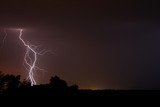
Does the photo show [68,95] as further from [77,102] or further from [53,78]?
[53,78]

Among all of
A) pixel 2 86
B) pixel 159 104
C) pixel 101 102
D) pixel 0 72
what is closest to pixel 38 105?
pixel 101 102

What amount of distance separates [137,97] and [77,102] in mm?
2775

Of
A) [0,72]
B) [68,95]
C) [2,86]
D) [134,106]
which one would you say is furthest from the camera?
[0,72]

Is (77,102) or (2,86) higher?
(2,86)

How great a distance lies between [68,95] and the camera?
18.7 metres

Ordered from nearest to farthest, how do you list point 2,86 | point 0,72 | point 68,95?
1. point 68,95
2. point 2,86
3. point 0,72

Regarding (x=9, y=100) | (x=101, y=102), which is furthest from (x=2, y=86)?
(x=101, y=102)

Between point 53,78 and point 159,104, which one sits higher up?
point 53,78

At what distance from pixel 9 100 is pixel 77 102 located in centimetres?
354

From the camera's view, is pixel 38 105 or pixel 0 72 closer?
pixel 38 105

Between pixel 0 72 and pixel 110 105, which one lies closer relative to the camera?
pixel 110 105

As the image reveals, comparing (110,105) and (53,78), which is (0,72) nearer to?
(53,78)

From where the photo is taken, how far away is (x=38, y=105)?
18.1 metres

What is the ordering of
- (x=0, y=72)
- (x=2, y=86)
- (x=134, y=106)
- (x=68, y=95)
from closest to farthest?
1. (x=134, y=106)
2. (x=68, y=95)
3. (x=2, y=86)
4. (x=0, y=72)
